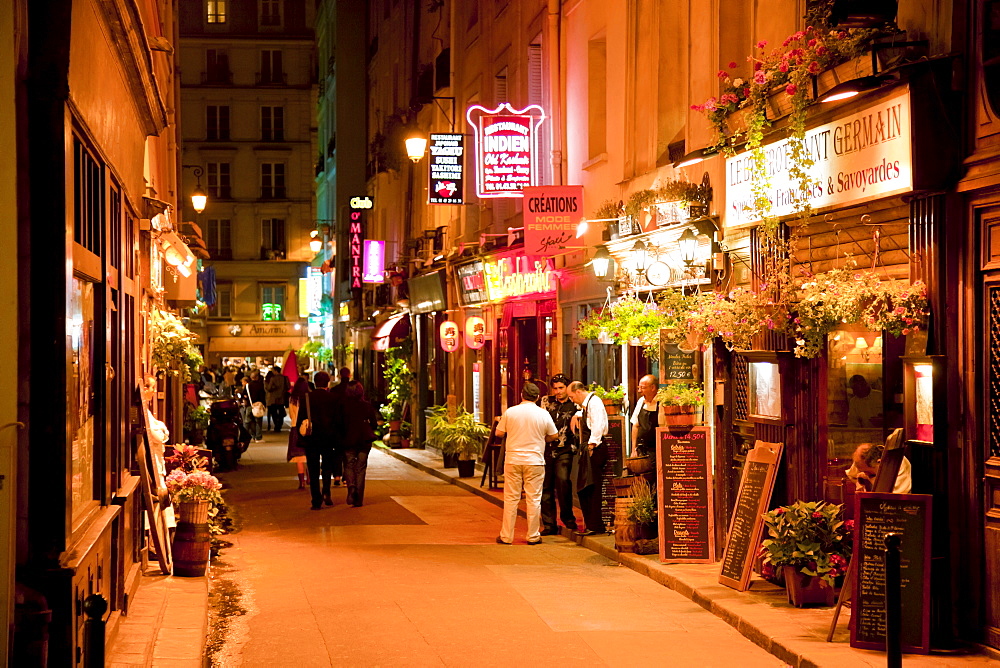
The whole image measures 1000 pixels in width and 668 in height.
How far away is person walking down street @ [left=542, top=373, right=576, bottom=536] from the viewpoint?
15.5 m

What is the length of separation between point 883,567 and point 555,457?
714 cm

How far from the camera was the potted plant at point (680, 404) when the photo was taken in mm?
12844

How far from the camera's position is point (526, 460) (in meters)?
15.0

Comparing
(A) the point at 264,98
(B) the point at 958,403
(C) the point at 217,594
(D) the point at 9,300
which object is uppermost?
(A) the point at 264,98

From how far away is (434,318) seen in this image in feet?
104

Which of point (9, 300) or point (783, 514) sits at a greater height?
point (9, 300)

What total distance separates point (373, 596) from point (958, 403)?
5.36m

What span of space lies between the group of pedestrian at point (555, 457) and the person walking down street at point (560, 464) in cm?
1

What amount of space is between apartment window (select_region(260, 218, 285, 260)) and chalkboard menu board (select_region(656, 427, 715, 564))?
193 ft

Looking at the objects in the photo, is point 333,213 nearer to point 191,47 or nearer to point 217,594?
point 191,47

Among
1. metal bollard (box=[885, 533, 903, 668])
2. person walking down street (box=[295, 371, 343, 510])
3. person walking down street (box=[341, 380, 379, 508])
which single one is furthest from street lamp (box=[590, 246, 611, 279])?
metal bollard (box=[885, 533, 903, 668])

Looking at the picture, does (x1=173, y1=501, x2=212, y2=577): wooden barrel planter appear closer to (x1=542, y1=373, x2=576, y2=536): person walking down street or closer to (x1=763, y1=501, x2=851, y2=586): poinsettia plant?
(x1=542, y1=373, x2=576, y2=536): person walking down street

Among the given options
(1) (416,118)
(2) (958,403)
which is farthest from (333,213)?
(2) (958,403)

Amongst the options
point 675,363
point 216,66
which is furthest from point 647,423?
point 216,66
